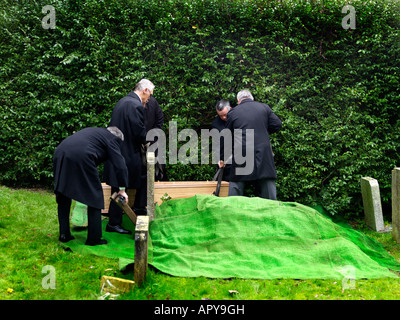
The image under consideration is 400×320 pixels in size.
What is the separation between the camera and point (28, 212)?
5.70 m

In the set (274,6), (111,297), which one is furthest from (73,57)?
(111,297)

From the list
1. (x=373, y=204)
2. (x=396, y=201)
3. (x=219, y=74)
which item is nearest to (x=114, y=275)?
(x=396, y=201)

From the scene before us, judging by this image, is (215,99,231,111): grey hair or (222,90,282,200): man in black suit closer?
(222,90,282,200): man in black suit

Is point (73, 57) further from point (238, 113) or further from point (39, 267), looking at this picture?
point (39, 267)

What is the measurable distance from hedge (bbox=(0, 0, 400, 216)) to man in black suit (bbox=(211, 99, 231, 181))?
18.2 inches

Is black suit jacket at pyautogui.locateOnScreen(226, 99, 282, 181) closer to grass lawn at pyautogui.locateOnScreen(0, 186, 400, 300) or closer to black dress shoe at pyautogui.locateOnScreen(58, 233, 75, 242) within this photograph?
grass lawn at pyautogui.locateOnScreen(0, 186, 400, 300)

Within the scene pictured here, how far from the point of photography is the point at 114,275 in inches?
146

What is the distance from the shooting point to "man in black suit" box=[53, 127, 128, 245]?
14.6ft

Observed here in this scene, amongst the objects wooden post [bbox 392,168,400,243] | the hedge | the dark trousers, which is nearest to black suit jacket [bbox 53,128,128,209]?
the dark trousers

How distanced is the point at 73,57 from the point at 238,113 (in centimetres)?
295

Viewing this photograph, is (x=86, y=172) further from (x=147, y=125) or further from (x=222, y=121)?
(x=222, y=121)

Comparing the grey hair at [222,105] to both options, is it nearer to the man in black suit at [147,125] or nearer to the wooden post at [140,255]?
the man in black suit at [147,125]
